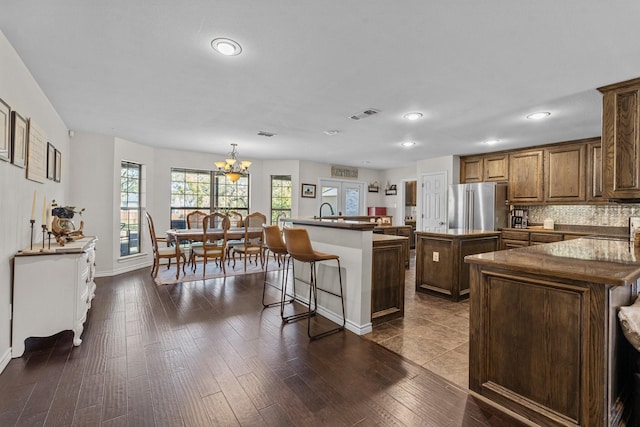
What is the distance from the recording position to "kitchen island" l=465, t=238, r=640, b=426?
1409 millimetres

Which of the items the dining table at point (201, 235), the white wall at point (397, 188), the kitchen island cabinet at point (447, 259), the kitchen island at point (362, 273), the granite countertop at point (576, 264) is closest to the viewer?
the granite countertop at point (576, 264)

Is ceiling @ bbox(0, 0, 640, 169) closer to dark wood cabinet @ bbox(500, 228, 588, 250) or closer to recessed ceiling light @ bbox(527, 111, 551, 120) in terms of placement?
recessed ceiling light @ bbox(527, 111, 551, 120)

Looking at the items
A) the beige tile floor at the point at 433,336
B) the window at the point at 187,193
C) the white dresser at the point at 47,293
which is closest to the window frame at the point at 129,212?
the window at the point at 187,193

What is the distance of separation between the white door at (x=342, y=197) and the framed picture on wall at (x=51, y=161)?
5324 millimetres

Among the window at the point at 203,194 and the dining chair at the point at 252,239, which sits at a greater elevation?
the window at the point at 203,194

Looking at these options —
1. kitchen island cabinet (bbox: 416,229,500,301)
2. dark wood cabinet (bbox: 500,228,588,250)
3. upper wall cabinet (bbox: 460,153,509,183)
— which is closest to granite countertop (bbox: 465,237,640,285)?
Result: kitchen island cabinet (bbox: 416,229,500,301)

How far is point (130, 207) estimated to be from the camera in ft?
17.9

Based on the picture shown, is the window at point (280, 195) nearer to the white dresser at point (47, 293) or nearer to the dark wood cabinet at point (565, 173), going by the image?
the white dresser at point (47, 293)

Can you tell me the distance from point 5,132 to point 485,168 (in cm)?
675

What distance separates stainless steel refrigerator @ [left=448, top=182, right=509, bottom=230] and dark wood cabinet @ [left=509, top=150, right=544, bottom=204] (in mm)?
180

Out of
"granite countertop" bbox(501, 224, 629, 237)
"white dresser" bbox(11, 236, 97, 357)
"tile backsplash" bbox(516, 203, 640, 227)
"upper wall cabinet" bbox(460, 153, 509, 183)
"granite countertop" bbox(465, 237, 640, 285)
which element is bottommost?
"white dresser" bbox(11, 236, 97, 357)

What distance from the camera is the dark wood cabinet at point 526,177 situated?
16.9 feet

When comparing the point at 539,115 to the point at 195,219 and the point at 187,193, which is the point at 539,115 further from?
the point at 187,193

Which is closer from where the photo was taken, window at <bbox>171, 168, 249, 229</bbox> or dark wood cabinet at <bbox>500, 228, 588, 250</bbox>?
dark wood cabinet at <bbox>500, 228, 588, 250</bbox>
